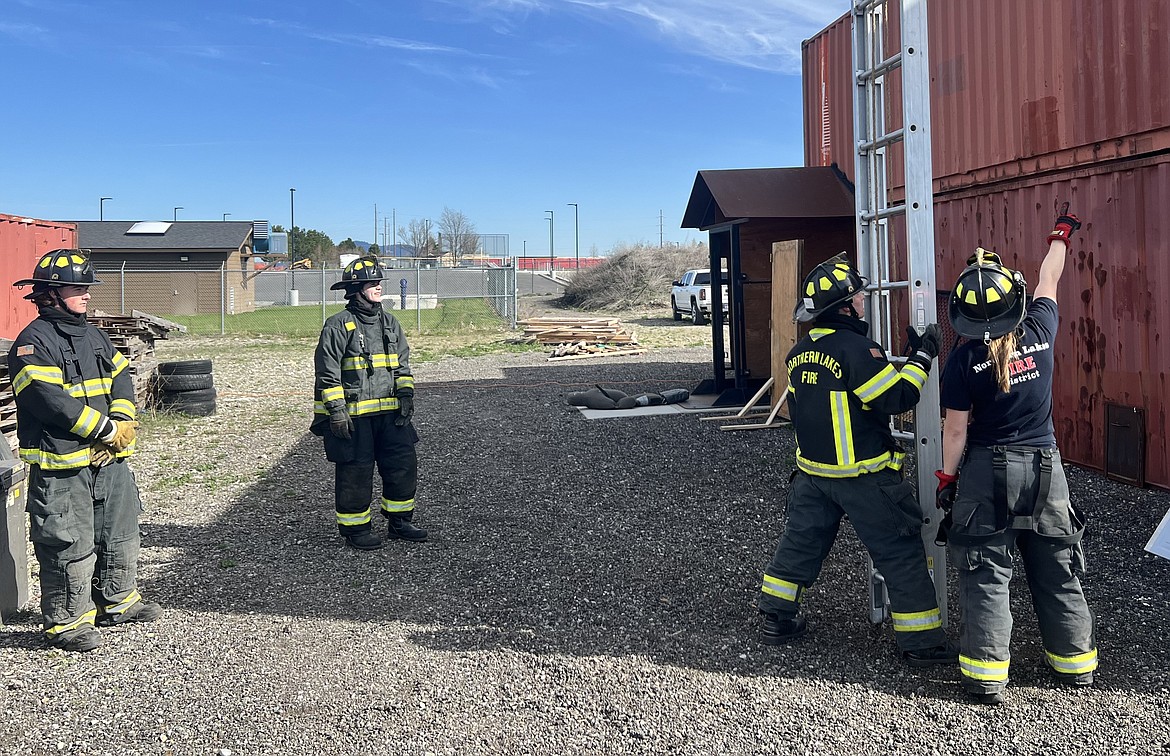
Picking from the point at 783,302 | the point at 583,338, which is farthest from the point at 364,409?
the point at 583,338

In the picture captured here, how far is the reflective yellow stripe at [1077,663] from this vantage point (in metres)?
3.93

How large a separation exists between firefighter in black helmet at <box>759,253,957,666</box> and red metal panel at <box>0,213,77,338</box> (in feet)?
35.8

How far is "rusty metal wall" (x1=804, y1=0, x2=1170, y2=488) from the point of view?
23.3 feet

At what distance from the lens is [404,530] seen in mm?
6496

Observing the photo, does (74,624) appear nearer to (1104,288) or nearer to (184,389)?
(1104,288)

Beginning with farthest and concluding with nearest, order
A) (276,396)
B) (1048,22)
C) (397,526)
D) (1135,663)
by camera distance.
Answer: (276,396) → (1048,22) → (397,526) → (1135,663)

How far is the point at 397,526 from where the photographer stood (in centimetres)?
652

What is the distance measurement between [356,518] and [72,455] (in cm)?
203

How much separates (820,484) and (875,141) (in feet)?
5.73

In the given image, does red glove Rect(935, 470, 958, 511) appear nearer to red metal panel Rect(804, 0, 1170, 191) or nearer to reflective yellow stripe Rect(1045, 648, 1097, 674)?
reflective yellow stripe Rect(1045, 648, 1097, 674)

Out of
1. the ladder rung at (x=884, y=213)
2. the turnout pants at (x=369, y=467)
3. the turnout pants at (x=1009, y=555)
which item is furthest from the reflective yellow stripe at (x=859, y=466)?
the turnout pants at (x=369, y=467)

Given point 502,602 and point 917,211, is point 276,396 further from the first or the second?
point 917,211

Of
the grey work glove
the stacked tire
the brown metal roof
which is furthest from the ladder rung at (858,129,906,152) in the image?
the stacked tire

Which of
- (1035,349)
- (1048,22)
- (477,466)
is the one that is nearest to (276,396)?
(477,466)
